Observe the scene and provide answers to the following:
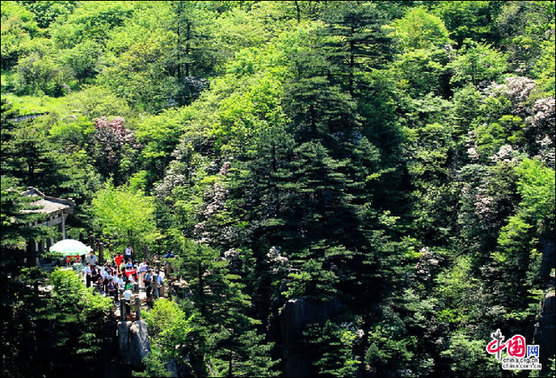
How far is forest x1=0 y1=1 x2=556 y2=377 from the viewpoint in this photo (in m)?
39.9

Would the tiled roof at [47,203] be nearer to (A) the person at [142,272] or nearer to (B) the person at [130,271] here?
(B) the person at [130,271]

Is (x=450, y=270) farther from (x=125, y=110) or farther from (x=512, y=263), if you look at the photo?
(x=125, y=110)

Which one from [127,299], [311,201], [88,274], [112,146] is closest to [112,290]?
[127,299]

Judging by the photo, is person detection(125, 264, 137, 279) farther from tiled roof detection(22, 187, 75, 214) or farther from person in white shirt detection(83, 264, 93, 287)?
tiled roof detection(22, 187, 75, 214)

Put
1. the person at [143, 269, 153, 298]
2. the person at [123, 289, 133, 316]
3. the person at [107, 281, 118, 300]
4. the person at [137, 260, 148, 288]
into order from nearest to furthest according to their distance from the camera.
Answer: the person at [123, 289, 133, 316] → the person at [107, 281, 118, 300] → the person at [143, 269, 153, 298] → the person at [137, 260, 148, 288]

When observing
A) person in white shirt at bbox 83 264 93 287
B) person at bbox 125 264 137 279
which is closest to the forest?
person in white shirt at bbox 83 264 93 287

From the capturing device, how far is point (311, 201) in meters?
49.8

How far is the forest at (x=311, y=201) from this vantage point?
39.9 m

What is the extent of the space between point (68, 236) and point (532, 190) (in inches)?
1074

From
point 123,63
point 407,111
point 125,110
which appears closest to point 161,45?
point 123,63

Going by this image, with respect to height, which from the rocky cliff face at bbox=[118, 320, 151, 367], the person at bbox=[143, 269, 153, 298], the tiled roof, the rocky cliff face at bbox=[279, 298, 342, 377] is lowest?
the rocky cliff face at bbox=[279, 298, 342, 377]

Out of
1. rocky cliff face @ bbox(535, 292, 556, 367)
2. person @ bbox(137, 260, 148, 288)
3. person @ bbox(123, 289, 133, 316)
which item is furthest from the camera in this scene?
rocky cliff face @ bbox(535, 292, 556, 367)

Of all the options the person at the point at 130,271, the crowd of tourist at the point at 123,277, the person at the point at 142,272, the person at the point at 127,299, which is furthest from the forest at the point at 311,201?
the person at the point at 130,271

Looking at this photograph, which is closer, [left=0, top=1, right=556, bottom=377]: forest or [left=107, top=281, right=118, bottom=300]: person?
[left=107, top=281, right=118, bottom=300]: person
